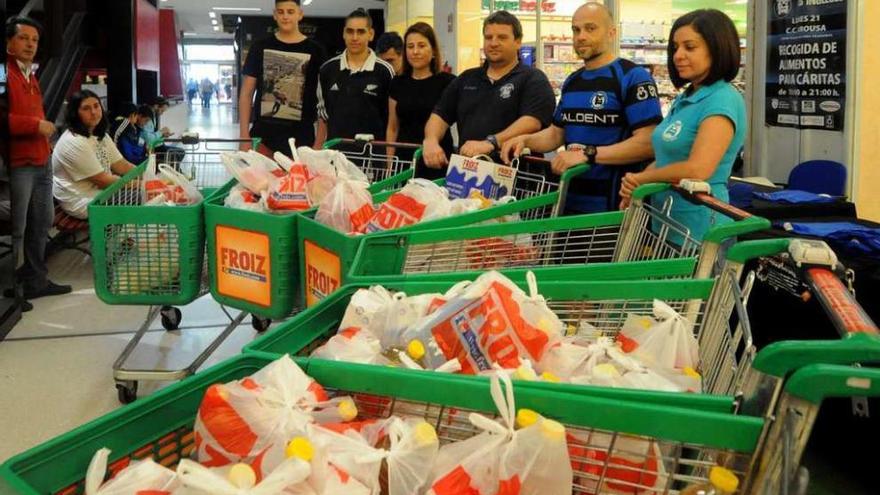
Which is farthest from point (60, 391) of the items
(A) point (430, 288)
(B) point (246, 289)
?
(A) point (430, 288)

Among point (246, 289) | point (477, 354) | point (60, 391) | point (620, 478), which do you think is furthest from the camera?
point (60, 391)

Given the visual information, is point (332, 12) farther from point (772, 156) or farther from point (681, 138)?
point (681, 138)

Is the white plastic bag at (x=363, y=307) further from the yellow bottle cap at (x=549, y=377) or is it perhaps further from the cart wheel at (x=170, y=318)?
the cart wheel at (x=170, y=318)

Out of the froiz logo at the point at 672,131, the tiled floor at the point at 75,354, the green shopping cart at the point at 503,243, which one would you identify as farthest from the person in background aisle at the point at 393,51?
the green shopping cart at the point at 503,243

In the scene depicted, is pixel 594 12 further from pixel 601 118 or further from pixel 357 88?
pixel 357 88

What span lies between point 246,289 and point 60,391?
1.35 metres

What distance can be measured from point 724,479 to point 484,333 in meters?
0.48

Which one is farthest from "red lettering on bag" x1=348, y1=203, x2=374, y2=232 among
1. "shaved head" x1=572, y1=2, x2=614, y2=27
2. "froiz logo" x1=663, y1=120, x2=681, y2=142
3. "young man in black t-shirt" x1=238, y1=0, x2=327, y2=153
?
Result: "young man in black t-shirt" x1=238, y1=0, x2=327, y2=153

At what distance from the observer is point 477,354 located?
1.35m

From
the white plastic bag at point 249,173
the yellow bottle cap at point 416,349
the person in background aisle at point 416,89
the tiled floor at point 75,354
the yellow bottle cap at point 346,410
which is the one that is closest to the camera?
the yellow bottle cap at point 346,410

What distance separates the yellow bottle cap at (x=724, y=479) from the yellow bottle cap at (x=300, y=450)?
51 centimetres

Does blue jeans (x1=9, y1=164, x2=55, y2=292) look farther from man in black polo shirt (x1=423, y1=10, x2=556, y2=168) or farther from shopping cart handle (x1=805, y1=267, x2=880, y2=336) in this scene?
shopping cart handle (x1=805, y1=267, x2=880, y2=336)

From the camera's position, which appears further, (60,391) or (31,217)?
(31,217)

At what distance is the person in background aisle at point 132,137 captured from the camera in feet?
25.1
